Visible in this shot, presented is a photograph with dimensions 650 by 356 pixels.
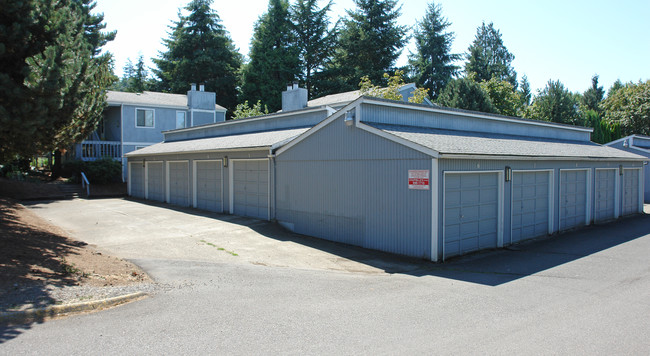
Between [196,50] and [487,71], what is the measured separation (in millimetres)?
36353

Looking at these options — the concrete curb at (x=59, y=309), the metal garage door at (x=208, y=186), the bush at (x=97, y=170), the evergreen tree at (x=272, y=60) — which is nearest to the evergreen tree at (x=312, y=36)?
the evergreen tree at (x=272, y=60)

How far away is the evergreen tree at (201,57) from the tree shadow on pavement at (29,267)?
123ft

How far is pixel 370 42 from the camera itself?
42.8 meters

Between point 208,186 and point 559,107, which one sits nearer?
point 208,186

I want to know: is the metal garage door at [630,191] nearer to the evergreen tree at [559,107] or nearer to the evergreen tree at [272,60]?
the evergreen tree at [559,107]

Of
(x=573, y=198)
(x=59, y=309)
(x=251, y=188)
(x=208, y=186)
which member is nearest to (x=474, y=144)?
(x=573, y=198)

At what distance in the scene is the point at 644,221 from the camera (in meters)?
17.4

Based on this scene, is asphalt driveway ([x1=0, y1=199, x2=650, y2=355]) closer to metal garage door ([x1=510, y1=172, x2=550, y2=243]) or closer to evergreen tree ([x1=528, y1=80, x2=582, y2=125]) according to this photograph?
metal garage door ([x1=510, y1=172, x2=550, y2=243])

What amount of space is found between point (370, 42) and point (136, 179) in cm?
2743

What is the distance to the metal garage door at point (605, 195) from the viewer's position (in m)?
17.0

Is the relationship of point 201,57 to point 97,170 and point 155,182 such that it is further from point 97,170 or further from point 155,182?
point 155,182

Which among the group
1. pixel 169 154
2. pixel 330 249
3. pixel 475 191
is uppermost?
pixel 169 154

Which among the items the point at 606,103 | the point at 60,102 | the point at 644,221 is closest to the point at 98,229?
the point at 60,102

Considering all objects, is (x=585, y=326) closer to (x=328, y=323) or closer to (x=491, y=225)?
(x=328, y=323)
